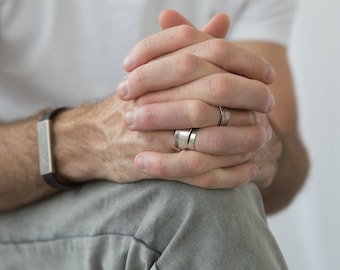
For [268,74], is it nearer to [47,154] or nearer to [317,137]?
[47,154]

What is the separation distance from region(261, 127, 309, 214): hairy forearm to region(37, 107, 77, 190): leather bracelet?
0.32 meters

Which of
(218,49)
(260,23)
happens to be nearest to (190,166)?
(218,49)

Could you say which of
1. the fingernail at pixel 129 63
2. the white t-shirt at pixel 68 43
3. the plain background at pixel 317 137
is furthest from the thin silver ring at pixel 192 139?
the plain background at pixel 317 137

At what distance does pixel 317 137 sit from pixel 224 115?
820mm

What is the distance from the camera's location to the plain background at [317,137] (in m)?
1.30

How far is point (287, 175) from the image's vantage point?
90cm

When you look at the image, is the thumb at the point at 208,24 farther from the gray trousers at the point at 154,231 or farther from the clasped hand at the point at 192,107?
the gray trousers at the point at 154,231

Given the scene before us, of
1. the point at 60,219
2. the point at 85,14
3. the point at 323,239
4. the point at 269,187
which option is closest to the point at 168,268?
the point at 60,219

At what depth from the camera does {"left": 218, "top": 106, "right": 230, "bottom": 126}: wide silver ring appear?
610mm

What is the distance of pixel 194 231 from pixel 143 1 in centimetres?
51

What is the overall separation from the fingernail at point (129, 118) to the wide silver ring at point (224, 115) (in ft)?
0.33

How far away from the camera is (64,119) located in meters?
0.75

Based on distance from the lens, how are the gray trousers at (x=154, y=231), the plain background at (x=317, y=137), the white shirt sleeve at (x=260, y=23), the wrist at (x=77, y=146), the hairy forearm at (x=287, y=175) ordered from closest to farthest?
the gray trousers at (x=154, y=231), the wrist at (x=77, y=146), the hairy forearm at (x=287, y=175), the white shirt sleeve at (x=260, y=23), the plain background at (x=317, y=137)

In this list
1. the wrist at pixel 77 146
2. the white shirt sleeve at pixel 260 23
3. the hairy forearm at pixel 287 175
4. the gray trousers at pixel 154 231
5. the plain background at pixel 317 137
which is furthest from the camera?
the plain background at pixel 317 137
